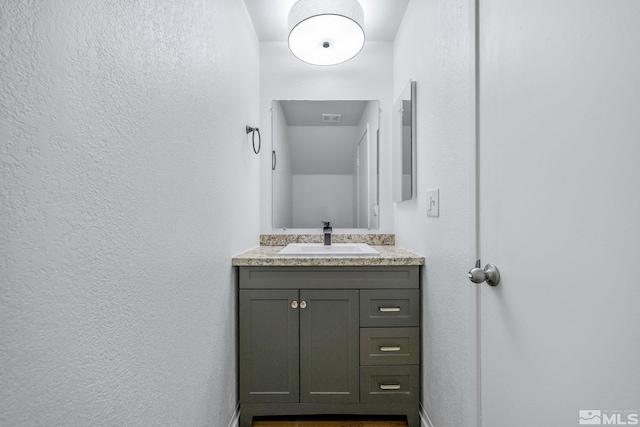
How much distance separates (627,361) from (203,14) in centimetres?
A: 151

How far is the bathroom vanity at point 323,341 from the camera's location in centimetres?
163

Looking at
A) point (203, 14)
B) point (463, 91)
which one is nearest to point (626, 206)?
point (463, 91)

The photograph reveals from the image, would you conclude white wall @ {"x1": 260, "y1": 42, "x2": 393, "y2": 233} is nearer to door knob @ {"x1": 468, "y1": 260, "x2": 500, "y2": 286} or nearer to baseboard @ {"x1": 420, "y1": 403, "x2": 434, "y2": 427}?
baseboard @ {"x1": 420, "y1": 403, "x2": 434, "y2": 427}

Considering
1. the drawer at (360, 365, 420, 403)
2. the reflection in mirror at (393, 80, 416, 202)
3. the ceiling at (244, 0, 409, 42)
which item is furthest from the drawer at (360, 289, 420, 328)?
the ceiling at (244, 0, 409, 42)

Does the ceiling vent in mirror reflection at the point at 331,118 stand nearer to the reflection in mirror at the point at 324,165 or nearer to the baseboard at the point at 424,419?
the reflection in mirror at the point at 324,165

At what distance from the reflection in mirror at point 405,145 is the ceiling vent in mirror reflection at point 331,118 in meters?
0.40

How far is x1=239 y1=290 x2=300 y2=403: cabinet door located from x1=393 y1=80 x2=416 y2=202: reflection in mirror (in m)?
0.87

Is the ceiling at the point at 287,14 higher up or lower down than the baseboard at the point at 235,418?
higher up

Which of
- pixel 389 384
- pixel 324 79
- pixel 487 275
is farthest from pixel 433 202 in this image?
pixel 324 79

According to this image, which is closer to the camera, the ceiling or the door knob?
the door knob

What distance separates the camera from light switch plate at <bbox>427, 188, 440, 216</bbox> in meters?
1.38

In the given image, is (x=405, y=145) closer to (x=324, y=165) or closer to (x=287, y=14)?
(x=324, y=165)

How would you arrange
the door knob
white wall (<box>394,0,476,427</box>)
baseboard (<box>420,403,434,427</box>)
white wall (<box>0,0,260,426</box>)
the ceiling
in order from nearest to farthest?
white wall (<box>0,0,260,426</box>), the door knob, white wall (<box>394,0,476,427</box>), baseboard (<box>420,403,434,427</box>), the ceiling

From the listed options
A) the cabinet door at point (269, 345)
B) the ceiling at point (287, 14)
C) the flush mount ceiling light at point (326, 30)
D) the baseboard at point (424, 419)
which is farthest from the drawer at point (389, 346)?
the ceiling at point (287, 14)
